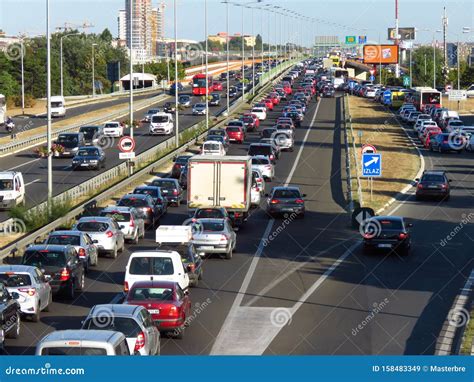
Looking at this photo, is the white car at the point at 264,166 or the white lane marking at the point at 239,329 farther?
the white car at the point at 264,166

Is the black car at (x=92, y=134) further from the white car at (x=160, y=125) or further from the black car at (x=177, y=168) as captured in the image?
the black car at (x=177, y=168)

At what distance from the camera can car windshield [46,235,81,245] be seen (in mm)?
30188

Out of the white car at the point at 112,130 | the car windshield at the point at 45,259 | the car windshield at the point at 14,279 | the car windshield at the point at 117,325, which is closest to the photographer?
the car windshield at the point at 117,325

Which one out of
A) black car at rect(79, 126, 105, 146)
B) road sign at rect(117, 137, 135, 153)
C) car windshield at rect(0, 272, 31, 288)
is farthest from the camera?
black car at rect(79, 126, 105, 146)

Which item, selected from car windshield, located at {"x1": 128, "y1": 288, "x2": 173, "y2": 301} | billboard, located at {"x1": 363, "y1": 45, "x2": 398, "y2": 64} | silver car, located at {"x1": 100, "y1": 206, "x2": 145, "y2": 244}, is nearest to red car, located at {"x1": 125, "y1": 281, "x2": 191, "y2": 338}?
car windshield, located at {"x1": 128, "y1": 288, "x2": 173, "y2": 301}

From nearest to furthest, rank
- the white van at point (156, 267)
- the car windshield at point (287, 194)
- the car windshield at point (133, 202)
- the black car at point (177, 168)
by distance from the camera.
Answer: the white van at point (156, 267), the car windshield at point (133, 202), the car windshield at point (287, 194), the black car at point (177, 168)

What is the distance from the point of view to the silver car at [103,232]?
107 feet

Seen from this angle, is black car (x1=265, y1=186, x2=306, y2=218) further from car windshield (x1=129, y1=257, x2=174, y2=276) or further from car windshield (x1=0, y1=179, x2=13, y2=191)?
car windshield (x1=129, y1=257, x2=174, y2=276)

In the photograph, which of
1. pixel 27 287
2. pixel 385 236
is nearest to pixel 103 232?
pixel 385 236

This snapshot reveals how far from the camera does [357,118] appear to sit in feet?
314

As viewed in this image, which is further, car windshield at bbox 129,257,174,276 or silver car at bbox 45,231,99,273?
silver car at bbox 45,231,99,273

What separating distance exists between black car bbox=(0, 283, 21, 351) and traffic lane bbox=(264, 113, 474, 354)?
5031 mm

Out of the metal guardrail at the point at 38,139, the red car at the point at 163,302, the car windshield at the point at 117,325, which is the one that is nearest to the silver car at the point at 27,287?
the red car at the point at 163,302

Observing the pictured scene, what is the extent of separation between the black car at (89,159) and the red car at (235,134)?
53.8ft
